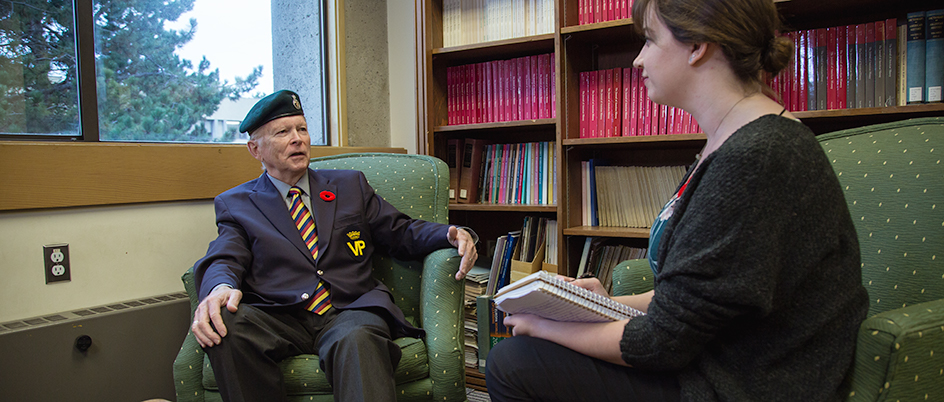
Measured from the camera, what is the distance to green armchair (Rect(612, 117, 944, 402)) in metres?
1.11

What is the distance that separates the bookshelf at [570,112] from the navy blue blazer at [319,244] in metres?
0.72

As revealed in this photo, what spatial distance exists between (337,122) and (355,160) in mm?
678

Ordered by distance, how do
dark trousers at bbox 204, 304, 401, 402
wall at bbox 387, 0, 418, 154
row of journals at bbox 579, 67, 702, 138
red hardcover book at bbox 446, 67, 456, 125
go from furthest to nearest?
1. wall at bbox 387, 0, 418, 154
2. red hardcover book at bbox 446, 67, 456, 125
3. row of journals at bbox 579, 67, 702, 138
4. dark trousers at bbox 204, 304, 401, 402

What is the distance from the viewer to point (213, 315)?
1272 mm

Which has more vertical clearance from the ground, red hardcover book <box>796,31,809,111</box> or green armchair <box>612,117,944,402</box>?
red hardcover book <box>796,31,809,111</box>

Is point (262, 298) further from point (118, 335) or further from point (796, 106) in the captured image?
point (796, 106)

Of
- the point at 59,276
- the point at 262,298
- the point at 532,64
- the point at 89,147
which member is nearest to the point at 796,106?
the point at 532,64

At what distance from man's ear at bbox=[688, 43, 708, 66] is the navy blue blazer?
89 centimetres

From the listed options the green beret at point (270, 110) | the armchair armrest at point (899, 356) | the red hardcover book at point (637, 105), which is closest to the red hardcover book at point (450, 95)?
the red hardcover book at point (637, 105)

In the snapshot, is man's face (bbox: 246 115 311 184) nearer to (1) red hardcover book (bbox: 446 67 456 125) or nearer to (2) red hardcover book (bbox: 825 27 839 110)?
(1) red hardcover book (bbox: 446 67 456 125)

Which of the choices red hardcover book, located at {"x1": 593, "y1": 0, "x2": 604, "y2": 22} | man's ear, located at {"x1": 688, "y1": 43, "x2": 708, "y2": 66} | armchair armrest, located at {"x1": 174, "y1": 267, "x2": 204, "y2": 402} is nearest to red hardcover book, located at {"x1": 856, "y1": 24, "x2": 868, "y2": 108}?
red hardcover book, located at {"x1": 593, "y1": 0, "x2": 604, "y2": 22}

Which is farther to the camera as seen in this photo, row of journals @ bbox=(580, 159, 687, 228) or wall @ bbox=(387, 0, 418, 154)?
wall @ bbox=(387, 0, 418, 154)

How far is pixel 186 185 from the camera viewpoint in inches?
Result: 76.4

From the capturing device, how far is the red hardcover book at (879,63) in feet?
5.84
